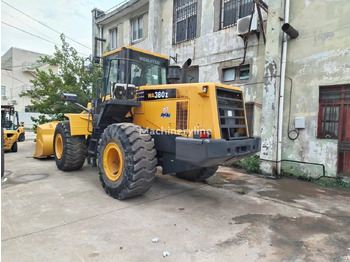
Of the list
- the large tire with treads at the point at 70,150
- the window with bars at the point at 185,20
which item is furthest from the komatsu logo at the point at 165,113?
the window with bars at the point at 185,20

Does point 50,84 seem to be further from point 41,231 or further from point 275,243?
point 275,243

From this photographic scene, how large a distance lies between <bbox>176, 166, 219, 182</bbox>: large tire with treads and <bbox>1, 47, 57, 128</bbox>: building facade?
28.3 metres

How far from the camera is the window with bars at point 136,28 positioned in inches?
471

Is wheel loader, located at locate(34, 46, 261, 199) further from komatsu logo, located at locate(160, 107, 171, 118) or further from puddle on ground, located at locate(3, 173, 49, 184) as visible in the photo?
puddle on ground, located at locate(3, 173, 49, 184)

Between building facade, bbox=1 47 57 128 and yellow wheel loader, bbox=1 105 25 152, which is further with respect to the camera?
building facade, bbox=1 47 57 128

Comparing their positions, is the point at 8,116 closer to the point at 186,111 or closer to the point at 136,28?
the point at 136,28

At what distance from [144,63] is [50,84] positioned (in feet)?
24.2

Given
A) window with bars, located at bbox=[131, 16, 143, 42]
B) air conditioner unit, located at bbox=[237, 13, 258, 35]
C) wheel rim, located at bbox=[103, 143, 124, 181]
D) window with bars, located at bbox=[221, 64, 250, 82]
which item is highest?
window with bars, located at bbox=[131, 16, 143, 42]

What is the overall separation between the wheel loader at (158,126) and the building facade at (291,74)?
1481 millimetres

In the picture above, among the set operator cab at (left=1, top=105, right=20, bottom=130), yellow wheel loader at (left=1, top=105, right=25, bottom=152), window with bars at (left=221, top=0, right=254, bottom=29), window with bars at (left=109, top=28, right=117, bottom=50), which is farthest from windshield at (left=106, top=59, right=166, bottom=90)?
window with bars at (left=109, top=28, right=117, bottom=50)

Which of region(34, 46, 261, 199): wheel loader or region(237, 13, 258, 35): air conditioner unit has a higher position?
region(237, 13, 258, 35): air conditioner unit

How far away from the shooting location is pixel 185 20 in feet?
32.1

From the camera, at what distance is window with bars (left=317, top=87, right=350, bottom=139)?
595cm

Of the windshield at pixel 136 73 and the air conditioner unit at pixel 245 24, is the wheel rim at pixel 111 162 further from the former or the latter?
the air conditioner unit at pixel 245 24
